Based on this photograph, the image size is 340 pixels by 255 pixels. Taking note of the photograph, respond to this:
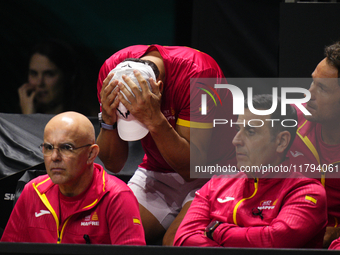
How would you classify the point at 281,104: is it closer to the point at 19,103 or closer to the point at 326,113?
the point at 326,113

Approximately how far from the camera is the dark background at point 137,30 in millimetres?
3408

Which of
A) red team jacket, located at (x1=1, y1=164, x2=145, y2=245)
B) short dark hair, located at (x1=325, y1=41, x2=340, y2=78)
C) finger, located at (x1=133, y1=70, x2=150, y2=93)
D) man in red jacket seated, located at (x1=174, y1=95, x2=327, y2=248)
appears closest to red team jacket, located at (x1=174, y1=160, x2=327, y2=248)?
man in red jacket seated, located at (x1=174, y1=95, x2=327, y2=248)

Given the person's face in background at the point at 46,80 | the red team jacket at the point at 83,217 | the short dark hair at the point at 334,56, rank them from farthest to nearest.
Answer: the person's face in background at the point at 46,80 → the short dark hair at the point at 334,56 → the red team jacket at the point at 83,217

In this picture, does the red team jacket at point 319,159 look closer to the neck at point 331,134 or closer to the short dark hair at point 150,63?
the neck at point 331,134

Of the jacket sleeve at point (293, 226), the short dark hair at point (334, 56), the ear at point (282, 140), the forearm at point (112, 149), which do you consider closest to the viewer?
the jacket sleeve at point (293, 226)

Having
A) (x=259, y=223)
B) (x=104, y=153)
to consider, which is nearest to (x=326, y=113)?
(x=259, y=223)

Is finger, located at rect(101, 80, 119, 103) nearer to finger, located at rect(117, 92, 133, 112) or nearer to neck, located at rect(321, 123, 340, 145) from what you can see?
finger, located at rect(117, 92, 133, 112)

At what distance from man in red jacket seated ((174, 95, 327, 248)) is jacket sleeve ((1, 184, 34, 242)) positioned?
2.24 feet

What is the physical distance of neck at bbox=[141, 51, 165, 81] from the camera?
2.17 meters

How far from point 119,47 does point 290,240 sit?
268 cm

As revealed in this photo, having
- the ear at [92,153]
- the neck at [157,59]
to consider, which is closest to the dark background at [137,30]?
the neck at [157,59]

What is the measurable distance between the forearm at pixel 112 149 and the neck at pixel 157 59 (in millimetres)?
398

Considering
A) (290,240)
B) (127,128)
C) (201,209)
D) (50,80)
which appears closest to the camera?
(290,240)

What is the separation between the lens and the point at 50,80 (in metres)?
3.73
